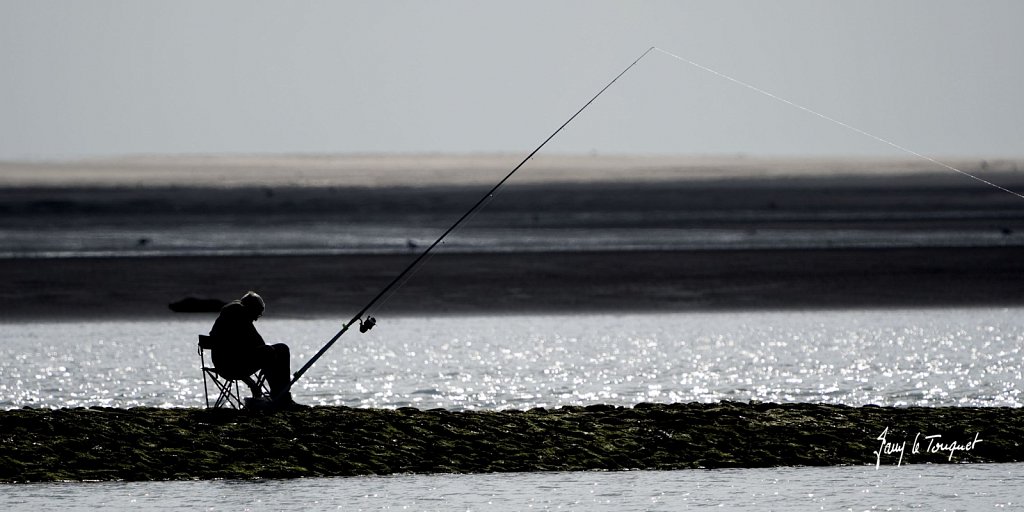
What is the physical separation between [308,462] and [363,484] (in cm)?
62

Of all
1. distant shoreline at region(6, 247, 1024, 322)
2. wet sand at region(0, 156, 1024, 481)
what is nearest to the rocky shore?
wet sand at region(0, 156, 1024, 481)

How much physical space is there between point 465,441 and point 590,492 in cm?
160

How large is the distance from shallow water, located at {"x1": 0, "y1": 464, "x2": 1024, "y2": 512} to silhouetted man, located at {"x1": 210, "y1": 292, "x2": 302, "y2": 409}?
1650 millimetres

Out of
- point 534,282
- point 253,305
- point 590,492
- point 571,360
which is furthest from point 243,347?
point 534,282

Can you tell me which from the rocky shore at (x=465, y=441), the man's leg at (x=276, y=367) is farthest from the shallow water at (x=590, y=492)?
the man's leg at (x=276, y=367)

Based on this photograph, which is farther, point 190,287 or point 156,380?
point 190,287

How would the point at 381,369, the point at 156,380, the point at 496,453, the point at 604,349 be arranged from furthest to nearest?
the point at 604,349 → the point at 381,369 → the point at 156,380 → the point at 496,453

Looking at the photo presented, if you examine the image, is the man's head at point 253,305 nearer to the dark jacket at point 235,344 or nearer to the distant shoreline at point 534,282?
the dark jacket at point 235,344

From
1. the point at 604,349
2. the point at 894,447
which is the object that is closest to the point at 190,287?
the point at 604,349

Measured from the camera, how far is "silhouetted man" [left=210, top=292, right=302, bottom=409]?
11734 millimetres

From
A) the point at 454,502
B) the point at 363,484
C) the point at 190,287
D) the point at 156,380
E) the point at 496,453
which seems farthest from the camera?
the point at 190,287

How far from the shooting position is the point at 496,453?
1105 centimetres

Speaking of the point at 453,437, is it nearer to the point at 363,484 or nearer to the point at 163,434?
the point at 363,484

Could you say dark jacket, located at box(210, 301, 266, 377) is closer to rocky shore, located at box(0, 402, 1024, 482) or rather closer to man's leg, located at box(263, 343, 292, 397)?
man's leg, located at box(263, 343, 292, 397)
